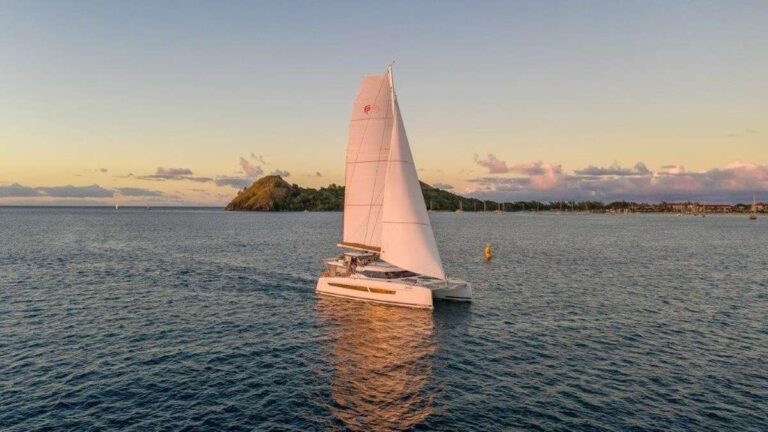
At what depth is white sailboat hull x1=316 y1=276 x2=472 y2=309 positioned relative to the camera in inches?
1671

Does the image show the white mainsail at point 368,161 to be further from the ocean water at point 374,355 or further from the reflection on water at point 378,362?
the ocean water at point 374,355

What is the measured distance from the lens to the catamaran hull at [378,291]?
42.3m

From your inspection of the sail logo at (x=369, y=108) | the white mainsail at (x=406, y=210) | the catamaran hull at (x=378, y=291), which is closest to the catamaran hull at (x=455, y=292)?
the white mainsail at (x=406, y=210)

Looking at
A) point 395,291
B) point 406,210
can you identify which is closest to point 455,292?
point 395,291

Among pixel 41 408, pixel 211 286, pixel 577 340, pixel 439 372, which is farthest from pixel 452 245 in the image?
pixel 41 408

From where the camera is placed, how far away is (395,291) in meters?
43.1

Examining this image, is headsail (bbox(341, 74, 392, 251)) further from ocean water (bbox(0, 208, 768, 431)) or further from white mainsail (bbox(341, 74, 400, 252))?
ocean water (bbox(0, 208, 768, 431))

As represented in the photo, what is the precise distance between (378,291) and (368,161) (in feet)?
41.2

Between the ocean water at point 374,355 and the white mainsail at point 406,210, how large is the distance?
4615mm

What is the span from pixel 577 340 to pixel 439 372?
1237 cm

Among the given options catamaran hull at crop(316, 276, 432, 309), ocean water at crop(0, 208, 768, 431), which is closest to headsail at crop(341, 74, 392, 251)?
catamaran hull at crop(316, 276, 432, 309)

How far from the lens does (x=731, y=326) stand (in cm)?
3884

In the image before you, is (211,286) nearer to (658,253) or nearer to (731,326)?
(731,326)

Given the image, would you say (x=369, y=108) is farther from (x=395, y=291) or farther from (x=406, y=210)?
(x=395, y=291)
